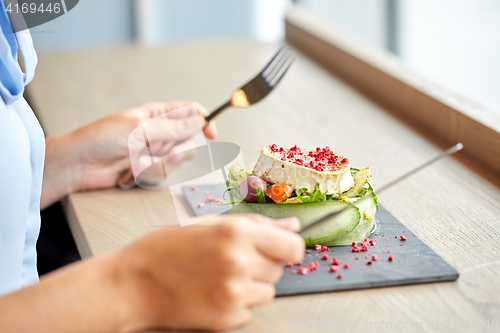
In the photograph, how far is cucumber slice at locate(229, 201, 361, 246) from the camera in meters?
0.62

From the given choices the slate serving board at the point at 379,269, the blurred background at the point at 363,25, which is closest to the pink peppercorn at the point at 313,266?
the slate serving board at the point at 379,269

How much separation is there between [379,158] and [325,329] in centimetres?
53

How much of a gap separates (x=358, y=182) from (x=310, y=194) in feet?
0.24

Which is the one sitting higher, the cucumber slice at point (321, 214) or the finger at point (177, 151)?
the cucumber slice at point (321, 214)

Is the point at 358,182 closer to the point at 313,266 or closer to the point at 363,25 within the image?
the point at 313,266

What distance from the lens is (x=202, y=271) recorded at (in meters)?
0.47

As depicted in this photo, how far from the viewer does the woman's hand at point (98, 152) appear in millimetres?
889

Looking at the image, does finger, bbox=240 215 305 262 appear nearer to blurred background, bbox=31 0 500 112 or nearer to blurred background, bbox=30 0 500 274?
blurred background, bbox=30 0 500 274

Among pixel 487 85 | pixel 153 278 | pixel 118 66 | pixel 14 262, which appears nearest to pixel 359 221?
pixel 153 278

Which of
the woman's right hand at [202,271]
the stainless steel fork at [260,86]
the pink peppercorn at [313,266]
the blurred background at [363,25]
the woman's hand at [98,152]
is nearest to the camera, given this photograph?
the woman's right hand at [202,271]

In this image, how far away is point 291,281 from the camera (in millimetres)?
565

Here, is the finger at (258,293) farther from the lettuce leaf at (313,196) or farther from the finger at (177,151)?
the finger at (177,151)

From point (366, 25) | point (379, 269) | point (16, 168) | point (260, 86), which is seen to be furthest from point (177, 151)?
point (366, 25)

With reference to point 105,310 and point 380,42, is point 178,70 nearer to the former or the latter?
point 105,310
